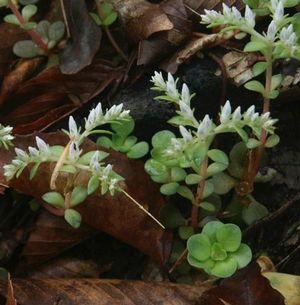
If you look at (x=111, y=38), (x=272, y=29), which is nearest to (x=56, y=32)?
(x=111, y=38)

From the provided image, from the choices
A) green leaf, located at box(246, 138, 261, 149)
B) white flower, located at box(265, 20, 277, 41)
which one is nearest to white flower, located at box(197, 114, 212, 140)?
green leaf, located at box(246, 138, 261, 149)

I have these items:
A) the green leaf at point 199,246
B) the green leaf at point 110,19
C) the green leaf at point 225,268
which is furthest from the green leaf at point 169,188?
the green leaf at point 110,19

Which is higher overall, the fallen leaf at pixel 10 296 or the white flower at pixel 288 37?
the white flower at pixel 288 37

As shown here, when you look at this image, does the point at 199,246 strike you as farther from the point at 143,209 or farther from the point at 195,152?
the point at 195,152

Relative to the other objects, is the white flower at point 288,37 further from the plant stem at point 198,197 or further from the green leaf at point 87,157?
the green leaf at point 87,157

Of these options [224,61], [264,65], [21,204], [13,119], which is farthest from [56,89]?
[264,65]

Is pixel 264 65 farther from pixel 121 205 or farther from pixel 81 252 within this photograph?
pixel 81 252

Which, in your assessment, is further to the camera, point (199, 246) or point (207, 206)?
point (207, 206)

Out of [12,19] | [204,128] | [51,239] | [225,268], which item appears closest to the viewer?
[204,128]
